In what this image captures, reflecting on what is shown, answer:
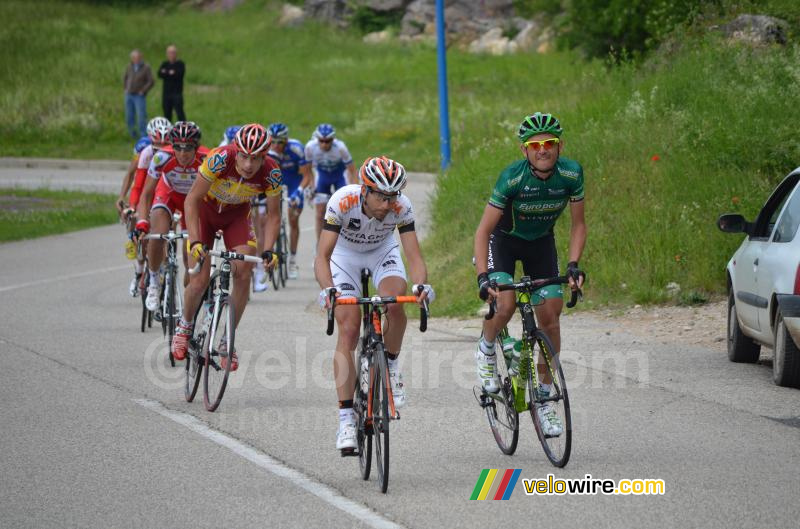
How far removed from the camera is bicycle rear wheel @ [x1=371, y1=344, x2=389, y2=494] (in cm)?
726

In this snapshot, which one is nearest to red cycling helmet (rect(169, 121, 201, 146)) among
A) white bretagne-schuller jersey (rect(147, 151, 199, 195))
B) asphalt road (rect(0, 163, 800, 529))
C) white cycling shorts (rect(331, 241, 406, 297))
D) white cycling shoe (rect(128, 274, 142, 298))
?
white bretagne-schuller jersey (rect(147, 151, 199, 195))

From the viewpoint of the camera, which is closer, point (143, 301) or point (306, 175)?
point (143, 301)

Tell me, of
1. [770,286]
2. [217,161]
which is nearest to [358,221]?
[217,161]

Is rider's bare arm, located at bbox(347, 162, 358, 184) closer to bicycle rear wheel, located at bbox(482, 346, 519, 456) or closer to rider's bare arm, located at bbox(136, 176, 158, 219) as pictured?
rider's bare arm, located at bbox(136, 176, 158, 219)

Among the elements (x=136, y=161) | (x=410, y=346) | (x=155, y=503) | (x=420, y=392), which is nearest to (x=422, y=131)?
(x=136, y=161)

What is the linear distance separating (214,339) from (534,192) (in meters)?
3.02

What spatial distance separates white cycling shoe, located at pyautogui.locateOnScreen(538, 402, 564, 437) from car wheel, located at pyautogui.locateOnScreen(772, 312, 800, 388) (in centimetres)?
268

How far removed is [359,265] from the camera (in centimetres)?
844

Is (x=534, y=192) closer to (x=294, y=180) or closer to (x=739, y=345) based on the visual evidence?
(x=739, y=345)

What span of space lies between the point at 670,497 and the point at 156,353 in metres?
6.64

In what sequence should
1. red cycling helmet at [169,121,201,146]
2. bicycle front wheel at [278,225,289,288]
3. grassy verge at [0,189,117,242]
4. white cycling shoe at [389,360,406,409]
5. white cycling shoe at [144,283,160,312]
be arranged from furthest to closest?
grassy verge at [0,189,117,242], bicycle front wheel at [278,225,289,288], white cycling shoe at [144,283,160,312], red cycling helmet at [169,121,201,146], white cycling shoe at [389,360,406,409]

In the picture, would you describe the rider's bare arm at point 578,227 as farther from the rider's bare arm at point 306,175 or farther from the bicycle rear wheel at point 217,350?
the rider's bare arm at point 306,175

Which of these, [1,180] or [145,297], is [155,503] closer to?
[145,297]

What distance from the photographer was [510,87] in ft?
132
